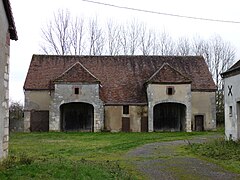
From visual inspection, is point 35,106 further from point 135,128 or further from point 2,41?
point 2,41

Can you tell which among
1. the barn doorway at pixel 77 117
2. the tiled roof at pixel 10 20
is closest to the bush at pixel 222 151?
the tiled roof at pixel 10 20

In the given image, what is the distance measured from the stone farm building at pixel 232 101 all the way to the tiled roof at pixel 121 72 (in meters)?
13.0

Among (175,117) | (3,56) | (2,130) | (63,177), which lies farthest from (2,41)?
(175,117)

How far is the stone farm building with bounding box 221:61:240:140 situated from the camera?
19453mm

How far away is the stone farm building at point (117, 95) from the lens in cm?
3359

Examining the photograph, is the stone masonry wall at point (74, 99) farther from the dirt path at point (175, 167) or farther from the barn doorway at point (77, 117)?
the dirt path at point (175, 167)

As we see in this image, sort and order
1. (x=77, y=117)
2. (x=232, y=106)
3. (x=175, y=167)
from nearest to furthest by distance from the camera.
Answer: (x=175, y=167) → (x=232, y=106) → (x=77, y=117)

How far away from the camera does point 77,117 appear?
116ft

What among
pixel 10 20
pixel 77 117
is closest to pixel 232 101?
pixel 10 20

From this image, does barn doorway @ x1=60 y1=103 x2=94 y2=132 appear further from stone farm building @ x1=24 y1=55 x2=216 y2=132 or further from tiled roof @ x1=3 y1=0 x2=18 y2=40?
tiled roof @ x1=3 y1=0 x2=18 y2=40

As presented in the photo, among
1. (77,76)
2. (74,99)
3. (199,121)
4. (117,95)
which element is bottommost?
(199,121)

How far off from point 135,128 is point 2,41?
78.6 feet

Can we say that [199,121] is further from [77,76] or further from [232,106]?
[232,106]

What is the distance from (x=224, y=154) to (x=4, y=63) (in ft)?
29.3
